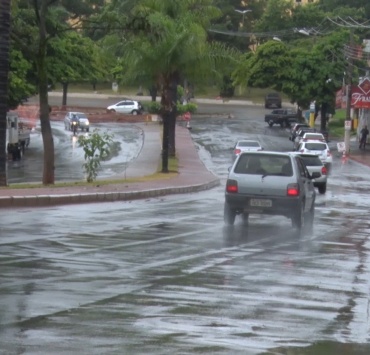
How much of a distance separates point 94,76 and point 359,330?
164 ft

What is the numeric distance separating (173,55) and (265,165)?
70.6 feet

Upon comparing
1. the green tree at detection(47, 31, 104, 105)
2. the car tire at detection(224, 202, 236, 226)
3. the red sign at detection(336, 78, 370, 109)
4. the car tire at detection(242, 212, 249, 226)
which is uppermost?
the green tree at detection(47, 31, 104, 105)

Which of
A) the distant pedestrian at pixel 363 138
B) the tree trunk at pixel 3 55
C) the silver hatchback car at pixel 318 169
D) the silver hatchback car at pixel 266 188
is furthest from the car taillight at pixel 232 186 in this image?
the distant pedestrian at pixel 363 138

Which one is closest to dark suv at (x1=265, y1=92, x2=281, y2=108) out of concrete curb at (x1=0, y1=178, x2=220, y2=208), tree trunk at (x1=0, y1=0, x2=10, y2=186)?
concrete curb at (x1=0, y1=178, x2=220, y2=208)

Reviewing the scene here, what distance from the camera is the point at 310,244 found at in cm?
1820

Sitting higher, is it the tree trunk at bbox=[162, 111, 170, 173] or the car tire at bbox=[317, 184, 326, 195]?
the tree trunk at bbox=[162, 111, 170, 173]

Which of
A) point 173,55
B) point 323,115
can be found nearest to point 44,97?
point 173,55

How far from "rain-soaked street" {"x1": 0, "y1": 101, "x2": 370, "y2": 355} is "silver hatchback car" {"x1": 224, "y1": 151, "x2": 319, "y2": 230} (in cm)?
45

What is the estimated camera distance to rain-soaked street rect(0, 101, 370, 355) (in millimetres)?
9039

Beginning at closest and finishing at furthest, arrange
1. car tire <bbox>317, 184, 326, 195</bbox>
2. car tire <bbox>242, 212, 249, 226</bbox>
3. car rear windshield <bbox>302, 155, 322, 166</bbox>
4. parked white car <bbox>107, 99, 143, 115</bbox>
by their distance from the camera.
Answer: car tire <bbox>242, 212, 249, 226</bbox> → car tire <bbox>317, 184, 326, 195</bbox> → car rear windshield <bbox>302, 155, 322, 166</bbox> → parked white car <bbox>107, 99, 143, 115</bbox>

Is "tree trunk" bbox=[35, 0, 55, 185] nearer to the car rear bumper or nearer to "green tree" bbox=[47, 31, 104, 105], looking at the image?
the car rear bumper

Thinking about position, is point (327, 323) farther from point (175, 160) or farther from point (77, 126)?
point (77, 126)

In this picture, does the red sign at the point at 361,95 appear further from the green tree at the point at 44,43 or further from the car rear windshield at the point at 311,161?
the car rear windshield at the point at 311,161

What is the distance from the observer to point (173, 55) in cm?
4206
